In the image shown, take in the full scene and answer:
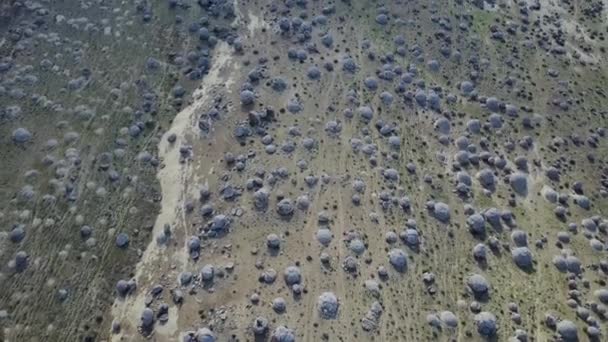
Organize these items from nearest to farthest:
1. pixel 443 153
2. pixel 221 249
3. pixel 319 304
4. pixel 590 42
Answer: pixel 319 304 → pixel 221 249 → pixel 443 153 → pixel 590 42

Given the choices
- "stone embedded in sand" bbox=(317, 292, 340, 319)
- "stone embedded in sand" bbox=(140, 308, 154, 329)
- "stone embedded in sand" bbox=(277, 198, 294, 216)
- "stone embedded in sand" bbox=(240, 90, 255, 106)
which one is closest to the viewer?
"stone embedded in sand" bbox=(317, 292, 340, 319)

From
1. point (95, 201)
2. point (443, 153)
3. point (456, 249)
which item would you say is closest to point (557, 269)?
point (456, 249)

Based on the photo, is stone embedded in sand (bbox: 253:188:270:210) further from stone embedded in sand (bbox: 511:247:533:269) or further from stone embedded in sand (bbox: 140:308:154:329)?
stone embedded in sand (bbox: 511:247:533:269)

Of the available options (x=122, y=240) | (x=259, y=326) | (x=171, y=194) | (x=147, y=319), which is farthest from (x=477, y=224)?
(x=122, y=240)

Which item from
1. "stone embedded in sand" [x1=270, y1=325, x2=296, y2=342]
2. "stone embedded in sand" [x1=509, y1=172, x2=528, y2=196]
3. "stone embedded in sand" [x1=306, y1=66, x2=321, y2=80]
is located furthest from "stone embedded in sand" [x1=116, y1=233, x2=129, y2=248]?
"stone embedded in sand" [x1=509, y1=172, x2=528, y2=196]

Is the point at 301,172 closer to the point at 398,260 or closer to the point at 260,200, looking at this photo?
the point at 260,200

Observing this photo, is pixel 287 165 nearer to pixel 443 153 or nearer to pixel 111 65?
pixel 443 153
